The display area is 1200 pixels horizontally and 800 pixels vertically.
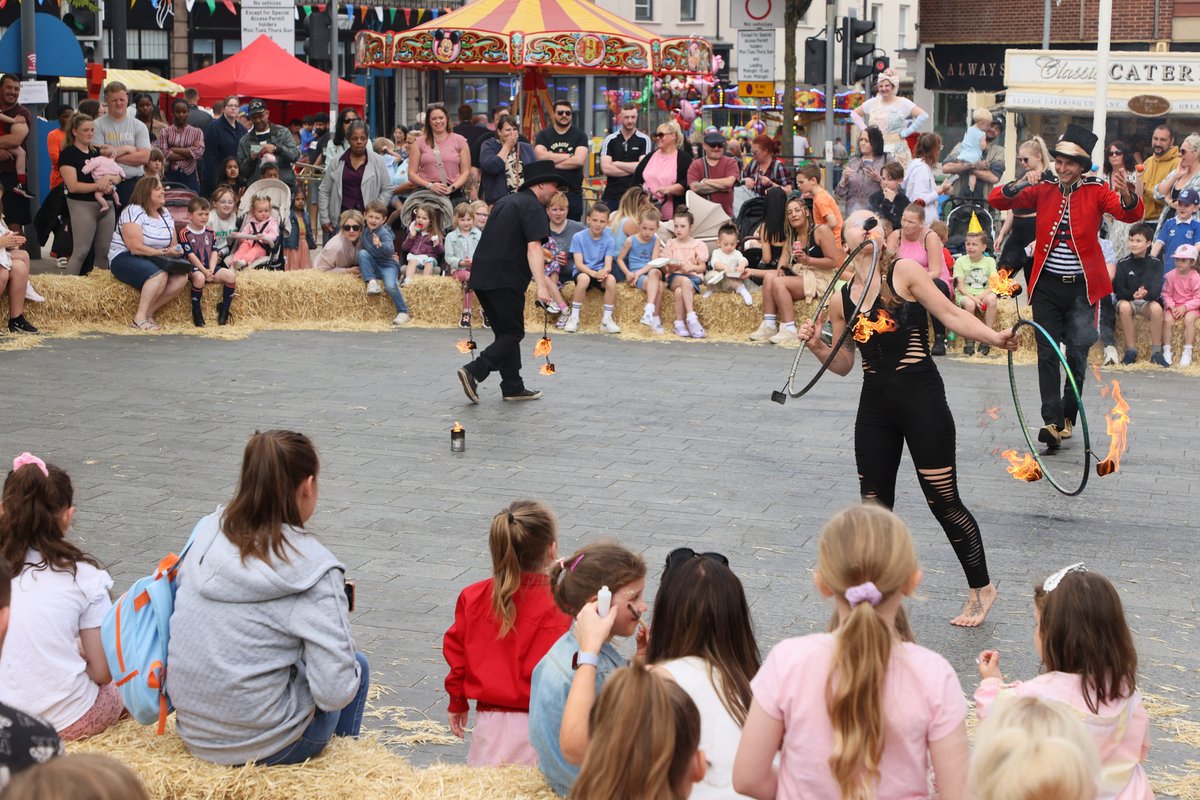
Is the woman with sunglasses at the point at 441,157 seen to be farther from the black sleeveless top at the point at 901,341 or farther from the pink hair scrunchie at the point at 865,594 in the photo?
the pink hair scrunchie at the point at 865,594

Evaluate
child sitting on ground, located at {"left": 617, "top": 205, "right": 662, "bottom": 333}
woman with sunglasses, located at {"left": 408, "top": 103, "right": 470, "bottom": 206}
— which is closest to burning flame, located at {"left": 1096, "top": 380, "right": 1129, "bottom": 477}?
child sitting on ground, located at {"left": 617, "top": 205, "right": 662, "bottom": 333}

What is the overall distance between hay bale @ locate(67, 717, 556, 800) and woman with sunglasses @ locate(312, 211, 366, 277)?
1139cm

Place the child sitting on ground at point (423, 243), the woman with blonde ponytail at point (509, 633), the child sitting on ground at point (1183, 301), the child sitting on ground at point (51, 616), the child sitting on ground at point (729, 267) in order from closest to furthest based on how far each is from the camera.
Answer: the child sitting on ground at point (51, 616) < the woman with blonde ponytail at point (509, 633) < the child sitting on ground at point (1183, 301) < the child sitting on ground at point (729, 267) < the child sitting on ground at point (423, 243)

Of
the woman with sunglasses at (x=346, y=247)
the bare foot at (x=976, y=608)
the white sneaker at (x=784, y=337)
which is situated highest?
the woman with sunglasses at (x=346, y=247)

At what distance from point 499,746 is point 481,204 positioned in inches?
463

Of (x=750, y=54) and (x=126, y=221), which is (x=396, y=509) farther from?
(x=750, y=54)

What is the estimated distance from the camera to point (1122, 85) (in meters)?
28.2

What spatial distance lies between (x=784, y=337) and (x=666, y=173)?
2.94 m

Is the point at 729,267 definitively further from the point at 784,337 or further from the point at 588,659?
the point at 588,659

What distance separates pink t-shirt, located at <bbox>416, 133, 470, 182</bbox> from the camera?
16859mm

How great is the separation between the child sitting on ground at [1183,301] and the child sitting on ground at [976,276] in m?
1.47

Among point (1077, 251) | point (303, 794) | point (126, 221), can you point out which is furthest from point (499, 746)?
point (126, 221)

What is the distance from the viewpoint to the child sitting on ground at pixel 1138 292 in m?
13.5

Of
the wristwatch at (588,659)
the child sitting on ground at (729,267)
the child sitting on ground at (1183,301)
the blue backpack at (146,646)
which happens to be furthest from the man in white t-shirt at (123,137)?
the wristwatch at (588,659)
